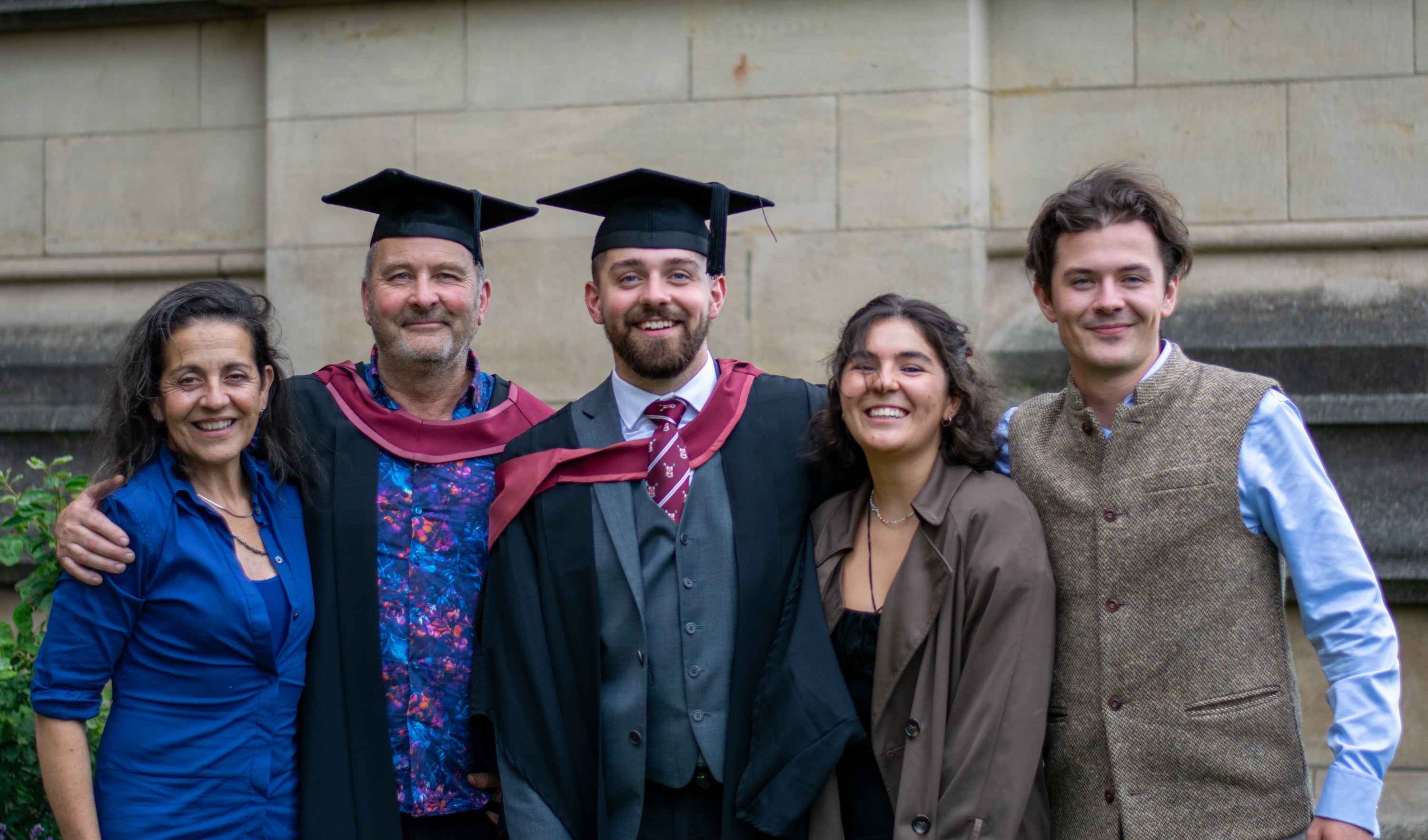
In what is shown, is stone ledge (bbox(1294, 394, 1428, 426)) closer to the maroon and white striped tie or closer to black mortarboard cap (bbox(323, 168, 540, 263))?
the maroon and white striped tie

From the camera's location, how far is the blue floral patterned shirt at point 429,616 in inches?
111

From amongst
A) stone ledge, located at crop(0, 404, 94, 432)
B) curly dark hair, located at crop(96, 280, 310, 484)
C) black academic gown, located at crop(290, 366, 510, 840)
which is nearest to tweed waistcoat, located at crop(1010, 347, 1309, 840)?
black academic gown, located at crop(290, 366, 510, 840)

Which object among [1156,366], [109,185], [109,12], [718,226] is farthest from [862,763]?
[109,12]

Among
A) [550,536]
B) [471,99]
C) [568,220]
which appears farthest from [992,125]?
[550,536]

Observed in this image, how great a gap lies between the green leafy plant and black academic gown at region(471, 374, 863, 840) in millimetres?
1234

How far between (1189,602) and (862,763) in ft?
2.45

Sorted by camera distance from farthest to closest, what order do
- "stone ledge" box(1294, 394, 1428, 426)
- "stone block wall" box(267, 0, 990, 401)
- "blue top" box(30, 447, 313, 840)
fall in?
"stone block wall" box(267, 0, 990, 401) < "stone ledge" box(1294, 394, 1428, 426) < "blue top" box(30, 447, 313, 840)

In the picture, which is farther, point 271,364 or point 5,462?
point 5,462

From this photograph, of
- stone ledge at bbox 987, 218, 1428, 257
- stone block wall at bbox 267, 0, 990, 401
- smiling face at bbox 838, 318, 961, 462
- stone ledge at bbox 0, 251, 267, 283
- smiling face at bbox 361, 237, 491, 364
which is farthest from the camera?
stone ledge at bbox 0, 251, 267, 283

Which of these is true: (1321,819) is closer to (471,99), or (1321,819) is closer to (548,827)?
(548,827)

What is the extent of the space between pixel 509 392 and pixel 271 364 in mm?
656

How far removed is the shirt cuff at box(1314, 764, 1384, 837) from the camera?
223 centimetres

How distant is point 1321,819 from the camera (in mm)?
2262

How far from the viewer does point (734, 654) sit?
8.74 feet
